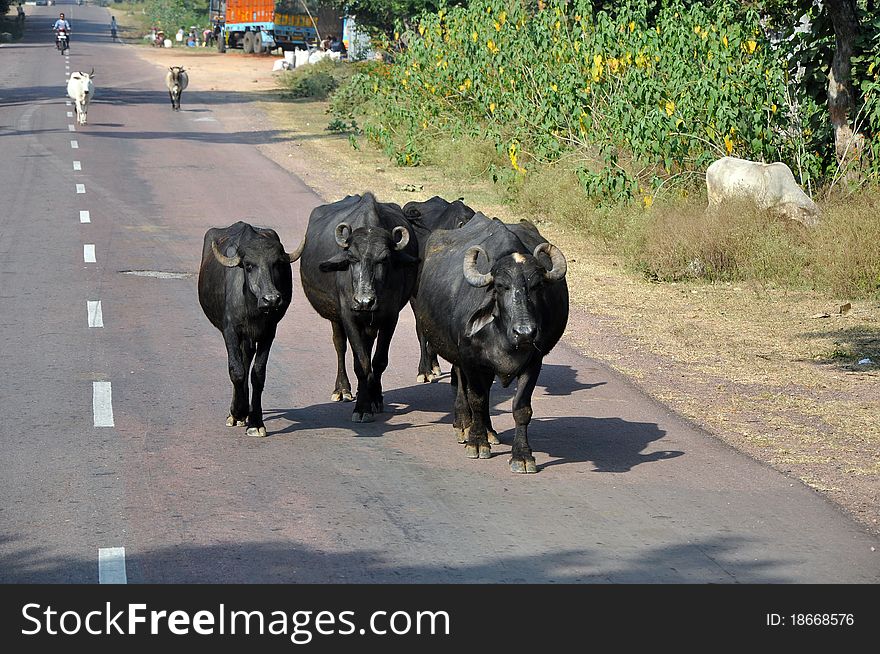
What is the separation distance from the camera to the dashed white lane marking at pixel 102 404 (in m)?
10.5

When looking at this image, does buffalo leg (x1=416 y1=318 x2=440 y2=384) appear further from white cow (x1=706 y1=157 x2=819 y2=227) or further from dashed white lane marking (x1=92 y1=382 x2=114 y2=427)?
white cow (x1=706 y1=157 x2=819 y2=227)

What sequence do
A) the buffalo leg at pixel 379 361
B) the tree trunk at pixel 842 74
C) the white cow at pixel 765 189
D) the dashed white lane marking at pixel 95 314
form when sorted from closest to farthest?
the buffalo leg at pixel 379 361
the dashed white lane marking at pixel 95 314
the white cow at pixel 765 189
the tree trunk at pixel 842 74

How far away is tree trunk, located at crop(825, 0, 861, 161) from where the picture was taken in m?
17.9

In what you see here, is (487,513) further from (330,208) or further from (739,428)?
(330,208)

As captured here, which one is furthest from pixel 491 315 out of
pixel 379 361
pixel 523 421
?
pixel 379 361

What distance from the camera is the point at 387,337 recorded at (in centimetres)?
1105

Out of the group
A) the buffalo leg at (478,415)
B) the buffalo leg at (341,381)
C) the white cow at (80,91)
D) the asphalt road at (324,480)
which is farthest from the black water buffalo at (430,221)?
the white cow at (80,91)

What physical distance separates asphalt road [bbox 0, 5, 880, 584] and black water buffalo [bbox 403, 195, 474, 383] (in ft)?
0.84

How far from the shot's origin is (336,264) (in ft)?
34.8

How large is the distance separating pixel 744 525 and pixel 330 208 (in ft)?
17.9

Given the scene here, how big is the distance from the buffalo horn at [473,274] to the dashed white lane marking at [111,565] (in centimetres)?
307

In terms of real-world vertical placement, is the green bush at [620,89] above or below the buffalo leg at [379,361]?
above

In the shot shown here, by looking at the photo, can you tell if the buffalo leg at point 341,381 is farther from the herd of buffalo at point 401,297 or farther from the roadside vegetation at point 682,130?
the roadside vegetation at point 682,130

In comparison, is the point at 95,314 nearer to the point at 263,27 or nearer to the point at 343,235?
the point at 343,235
